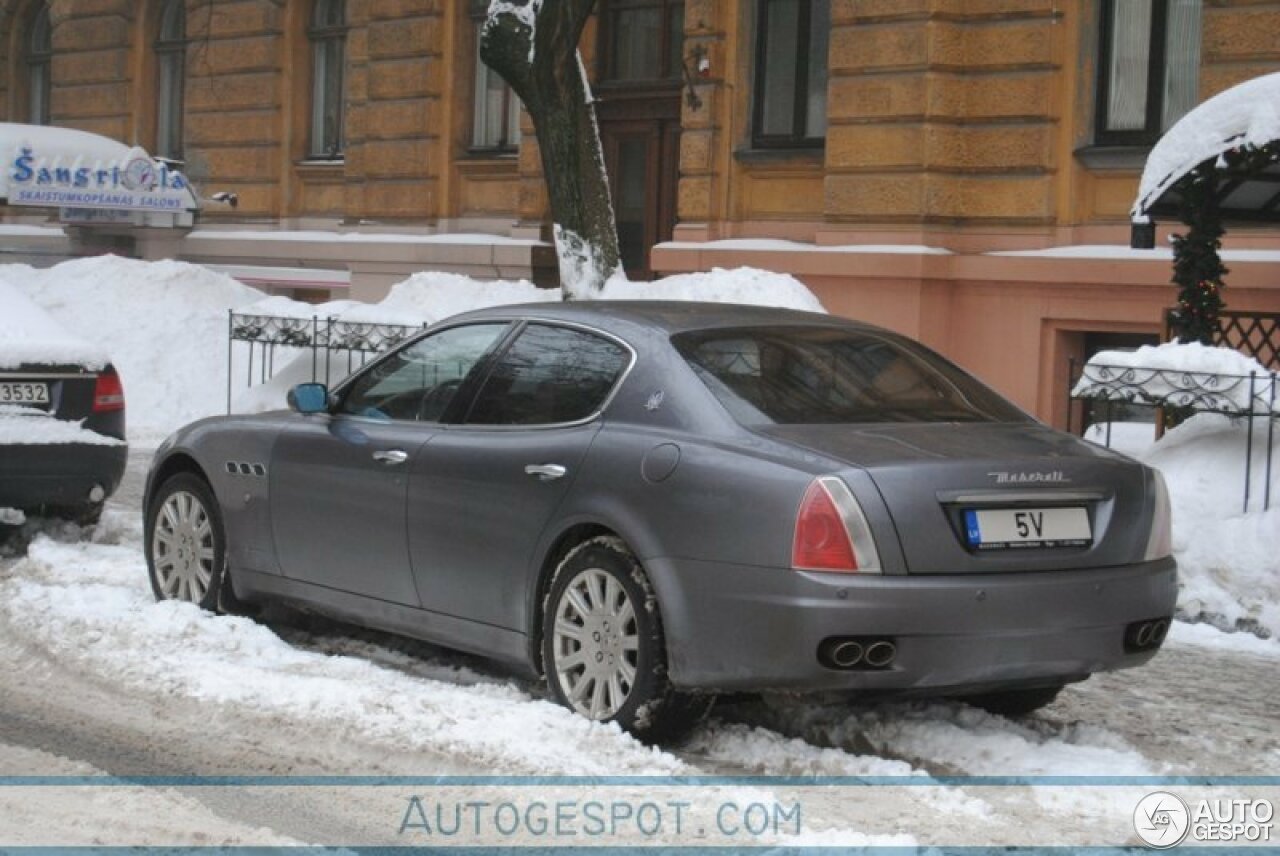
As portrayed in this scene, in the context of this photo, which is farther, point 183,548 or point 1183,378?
point 1183,378

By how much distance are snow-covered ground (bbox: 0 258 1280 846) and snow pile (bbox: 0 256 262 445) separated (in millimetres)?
9001

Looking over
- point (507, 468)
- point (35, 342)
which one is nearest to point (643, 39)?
point (35, 342)

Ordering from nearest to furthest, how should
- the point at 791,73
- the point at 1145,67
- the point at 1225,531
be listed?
the point at 1225,531 → the point at 1145,67 → the point at 791,73

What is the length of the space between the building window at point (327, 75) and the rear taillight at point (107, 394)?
1443 centimetres

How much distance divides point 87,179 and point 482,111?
4.90m

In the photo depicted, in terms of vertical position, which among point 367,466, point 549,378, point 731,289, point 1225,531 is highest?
point 731,289

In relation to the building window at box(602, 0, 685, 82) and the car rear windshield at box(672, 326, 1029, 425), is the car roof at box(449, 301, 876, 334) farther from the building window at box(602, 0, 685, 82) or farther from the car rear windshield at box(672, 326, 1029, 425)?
the building window at box(602, 0, 685, 82)

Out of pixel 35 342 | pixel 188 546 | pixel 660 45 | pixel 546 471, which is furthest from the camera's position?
pixel 660 45

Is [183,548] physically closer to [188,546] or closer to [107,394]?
[188,546]

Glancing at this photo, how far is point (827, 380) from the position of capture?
6.61 metres

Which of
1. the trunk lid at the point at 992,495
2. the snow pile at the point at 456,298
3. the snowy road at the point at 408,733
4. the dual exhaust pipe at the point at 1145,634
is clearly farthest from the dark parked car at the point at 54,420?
the dual exhaust pipe at the point at 1145,634

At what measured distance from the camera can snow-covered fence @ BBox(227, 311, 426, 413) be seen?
51.6 ft

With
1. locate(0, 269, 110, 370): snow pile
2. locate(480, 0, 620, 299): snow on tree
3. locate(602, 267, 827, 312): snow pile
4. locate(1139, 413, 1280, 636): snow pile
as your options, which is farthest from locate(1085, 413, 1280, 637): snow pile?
locate(480, 0, 620, 299): snow on tree

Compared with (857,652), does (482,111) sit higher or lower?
higher
